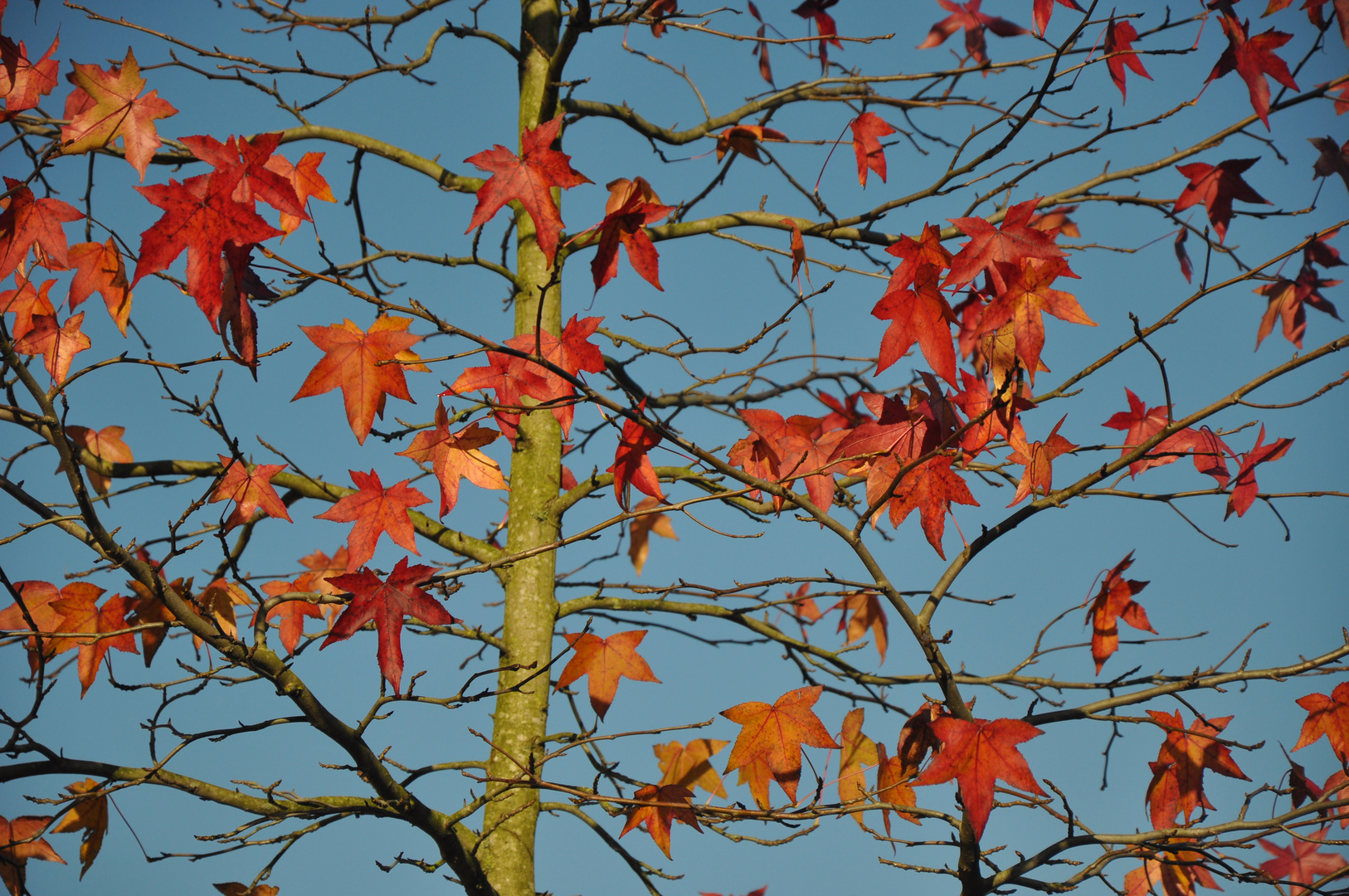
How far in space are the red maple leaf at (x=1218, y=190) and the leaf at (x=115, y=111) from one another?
120 inches

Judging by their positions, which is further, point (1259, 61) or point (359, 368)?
point (1259, 61)

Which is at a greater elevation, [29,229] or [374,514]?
[29,229]

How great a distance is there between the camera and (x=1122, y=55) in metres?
2.95

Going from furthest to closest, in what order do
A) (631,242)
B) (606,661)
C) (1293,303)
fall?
1. (1293,303)
2. (606,661)
3. (631,242)

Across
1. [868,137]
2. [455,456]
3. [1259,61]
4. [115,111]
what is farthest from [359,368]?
[1259,61]

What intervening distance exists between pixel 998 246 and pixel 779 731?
139 centimetres

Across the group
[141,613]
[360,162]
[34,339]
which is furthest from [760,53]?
[141,613]

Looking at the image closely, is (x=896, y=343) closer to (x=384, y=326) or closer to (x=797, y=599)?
(x=797, y=599)

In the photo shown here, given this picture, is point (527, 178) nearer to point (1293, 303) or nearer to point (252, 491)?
point (252, 491)

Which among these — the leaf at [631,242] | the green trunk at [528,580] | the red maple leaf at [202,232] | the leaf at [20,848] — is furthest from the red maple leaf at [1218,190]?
the leaf at [20,848]

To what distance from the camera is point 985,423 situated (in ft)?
7.14

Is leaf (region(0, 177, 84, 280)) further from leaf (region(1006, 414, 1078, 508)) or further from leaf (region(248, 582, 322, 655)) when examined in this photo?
leaf (region(1006, 414, 1078, 508))

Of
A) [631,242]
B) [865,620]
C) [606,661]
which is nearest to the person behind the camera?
[631,242]

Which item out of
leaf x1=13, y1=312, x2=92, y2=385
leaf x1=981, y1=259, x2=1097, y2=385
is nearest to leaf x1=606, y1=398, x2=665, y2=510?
leaf x1=981, y1=259, x2=1097, y2=385
